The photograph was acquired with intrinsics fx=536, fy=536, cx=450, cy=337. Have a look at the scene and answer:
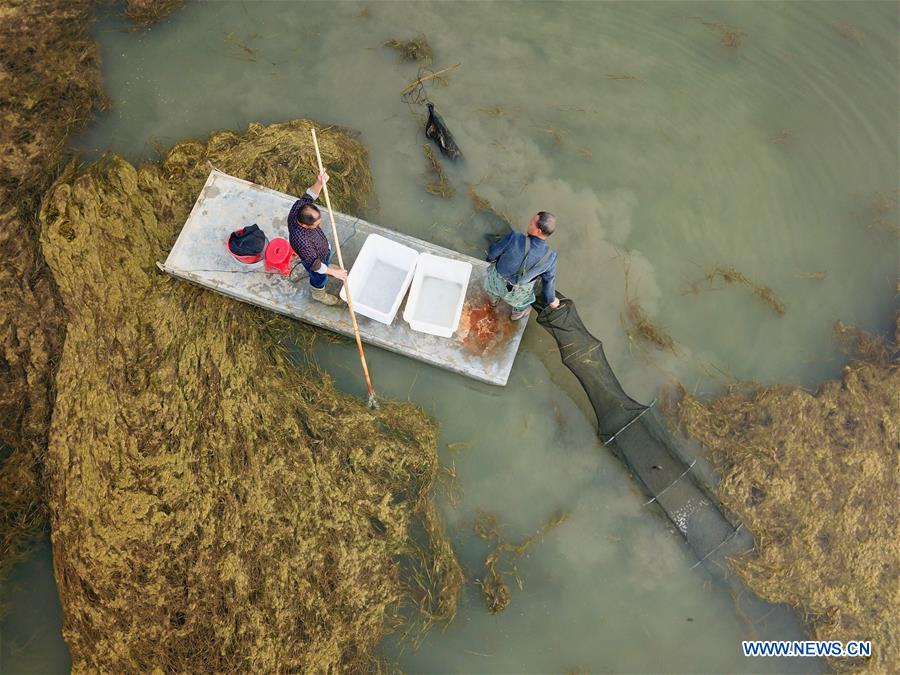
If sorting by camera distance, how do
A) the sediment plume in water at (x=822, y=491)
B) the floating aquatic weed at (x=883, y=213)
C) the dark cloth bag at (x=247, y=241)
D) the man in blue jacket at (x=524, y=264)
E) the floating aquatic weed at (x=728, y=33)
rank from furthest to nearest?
the floating aquatic weed at (x=728, y=33) → the floating aquatic weed at (x=883, y=213) → the sediment plume in water at (x=822, y=491) → the dark cloth bag at (x=247, y=241) → the man in blue jacket at (x=524, y=264)

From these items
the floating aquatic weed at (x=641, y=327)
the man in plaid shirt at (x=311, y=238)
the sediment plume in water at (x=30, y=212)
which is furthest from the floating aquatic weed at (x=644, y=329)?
the sediment plume in water at (x=30, y=212)

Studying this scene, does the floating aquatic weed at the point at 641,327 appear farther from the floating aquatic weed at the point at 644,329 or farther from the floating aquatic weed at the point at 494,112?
the floating aquatic weed at the point at 494,112

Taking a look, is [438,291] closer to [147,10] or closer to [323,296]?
[323,296]

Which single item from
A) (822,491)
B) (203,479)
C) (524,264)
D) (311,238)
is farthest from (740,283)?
(203,479)

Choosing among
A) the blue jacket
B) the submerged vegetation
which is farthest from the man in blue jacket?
the submerged vegetation

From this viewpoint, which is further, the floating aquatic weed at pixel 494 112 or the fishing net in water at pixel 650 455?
the floating aquatic weed at pixel 494 112

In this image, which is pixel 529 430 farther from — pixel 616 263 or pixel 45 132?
pixel 45 132

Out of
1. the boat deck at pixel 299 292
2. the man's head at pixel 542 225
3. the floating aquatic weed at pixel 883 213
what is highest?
the floating aquatic weed at pixel 883 213

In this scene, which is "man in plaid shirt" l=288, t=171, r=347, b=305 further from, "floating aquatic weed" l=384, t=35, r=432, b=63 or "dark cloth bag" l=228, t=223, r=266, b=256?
"floating aquatic weed" l=384, t=35, r=432, b=63

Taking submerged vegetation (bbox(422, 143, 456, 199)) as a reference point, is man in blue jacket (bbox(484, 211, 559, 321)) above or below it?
above
